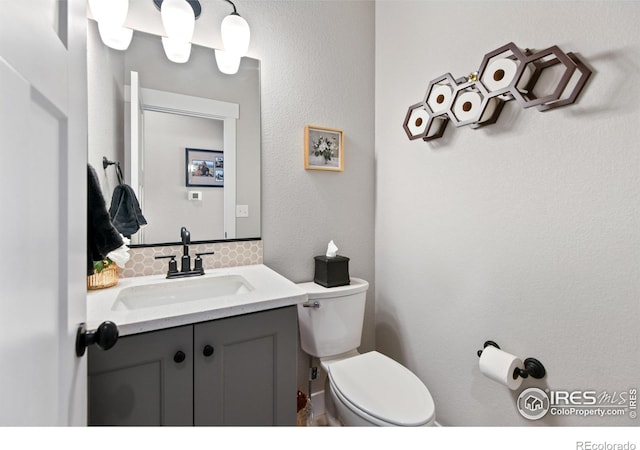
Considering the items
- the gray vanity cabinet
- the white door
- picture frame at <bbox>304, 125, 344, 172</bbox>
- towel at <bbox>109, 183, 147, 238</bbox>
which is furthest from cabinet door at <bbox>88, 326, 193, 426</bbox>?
picture frame at <bbox>304, 125, 344, 172</bbox>

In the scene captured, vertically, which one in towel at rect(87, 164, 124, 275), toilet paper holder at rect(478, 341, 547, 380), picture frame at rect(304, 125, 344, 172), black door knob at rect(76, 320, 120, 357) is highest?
picture frame at rect(304, 125, 344, 172)

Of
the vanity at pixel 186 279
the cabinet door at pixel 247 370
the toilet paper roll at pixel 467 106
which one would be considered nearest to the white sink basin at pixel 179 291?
the vanity at pixel 186 279

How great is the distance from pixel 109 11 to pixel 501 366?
6.56ft

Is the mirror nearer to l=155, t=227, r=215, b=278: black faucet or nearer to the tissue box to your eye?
l=155, t=227, r=215, b=278: black faucet

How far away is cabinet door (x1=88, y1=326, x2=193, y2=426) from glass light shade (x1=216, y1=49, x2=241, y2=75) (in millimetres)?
1179

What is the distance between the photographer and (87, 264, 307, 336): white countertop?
0.81m

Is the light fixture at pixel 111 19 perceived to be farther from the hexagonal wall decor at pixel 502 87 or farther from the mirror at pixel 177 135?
the hexagonal wall decor at pixel 502 87

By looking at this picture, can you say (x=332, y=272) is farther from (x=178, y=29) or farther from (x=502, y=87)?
(x=178, y=29)

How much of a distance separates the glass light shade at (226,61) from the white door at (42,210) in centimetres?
78

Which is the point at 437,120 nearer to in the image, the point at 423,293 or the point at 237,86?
the point at 423,293

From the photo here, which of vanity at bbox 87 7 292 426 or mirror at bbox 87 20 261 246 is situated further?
mirror at bbox 87 20 261 246

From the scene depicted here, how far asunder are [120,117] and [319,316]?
1.24 m

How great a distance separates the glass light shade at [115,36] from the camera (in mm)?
1128
